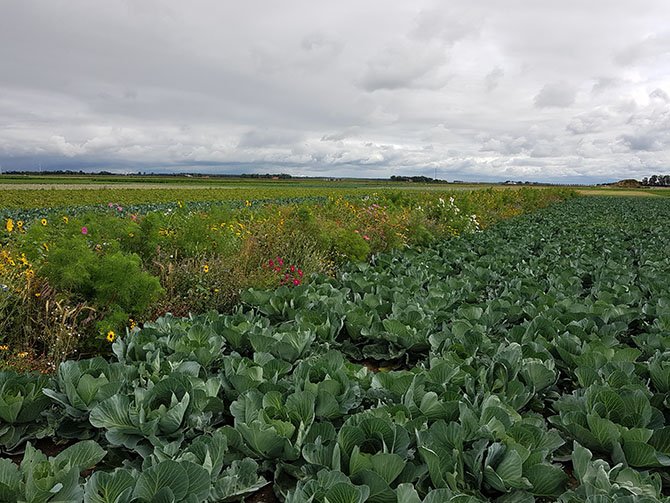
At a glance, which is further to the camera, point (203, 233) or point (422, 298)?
point (203, 233)

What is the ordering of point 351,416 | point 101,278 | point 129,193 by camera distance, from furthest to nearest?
point 129,193 < point 101,278 < point 351,416

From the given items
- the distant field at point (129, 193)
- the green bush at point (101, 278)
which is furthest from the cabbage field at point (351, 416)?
the distant field at point (129, 193)

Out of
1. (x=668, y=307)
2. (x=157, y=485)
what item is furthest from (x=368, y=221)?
(x=157, y=485)

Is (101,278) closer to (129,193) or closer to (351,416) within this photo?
(351,416)

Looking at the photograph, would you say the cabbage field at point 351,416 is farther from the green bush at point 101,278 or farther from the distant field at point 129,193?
the distant field at point 129,193

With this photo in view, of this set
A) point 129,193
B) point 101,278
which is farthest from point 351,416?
point 129,193

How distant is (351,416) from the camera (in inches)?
90.7

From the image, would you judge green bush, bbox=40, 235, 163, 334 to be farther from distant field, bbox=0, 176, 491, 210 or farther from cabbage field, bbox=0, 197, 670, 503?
distant field, bbox=0, 176, 491, 210

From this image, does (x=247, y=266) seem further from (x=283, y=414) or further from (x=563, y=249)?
(x=563, y=249)

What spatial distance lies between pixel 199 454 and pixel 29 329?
117 inches

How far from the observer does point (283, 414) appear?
245 centimetres

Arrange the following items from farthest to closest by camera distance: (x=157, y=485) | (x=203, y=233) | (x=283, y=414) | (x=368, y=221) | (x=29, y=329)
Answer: (x=368, y=221), (x=203, y=233), (x=29, y=329), (x=283, y=414), (x=157, y=485)

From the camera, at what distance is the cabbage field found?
190 cm

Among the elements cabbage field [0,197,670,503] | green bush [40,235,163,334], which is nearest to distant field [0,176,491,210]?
green bush [40,235,163,334]
